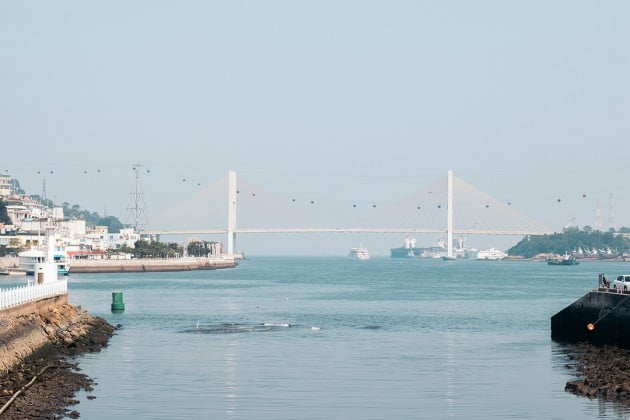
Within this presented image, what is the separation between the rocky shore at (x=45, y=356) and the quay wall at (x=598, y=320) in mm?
18486

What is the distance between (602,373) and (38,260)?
347ft

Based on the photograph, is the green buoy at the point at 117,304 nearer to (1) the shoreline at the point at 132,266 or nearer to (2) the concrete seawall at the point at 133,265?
(1) the shoreline at the point at 132,266

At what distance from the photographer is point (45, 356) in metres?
43.8

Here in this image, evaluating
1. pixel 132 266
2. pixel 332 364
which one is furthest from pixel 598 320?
pixel 132 266

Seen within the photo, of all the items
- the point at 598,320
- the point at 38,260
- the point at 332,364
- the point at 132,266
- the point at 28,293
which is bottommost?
the point at 332,364

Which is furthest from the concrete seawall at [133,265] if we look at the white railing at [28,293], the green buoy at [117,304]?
the white railing at [28,293]

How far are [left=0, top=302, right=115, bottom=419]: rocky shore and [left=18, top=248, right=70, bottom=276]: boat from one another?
270 feet

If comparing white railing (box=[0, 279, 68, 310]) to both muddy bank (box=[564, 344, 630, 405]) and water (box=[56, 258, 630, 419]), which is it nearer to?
water (box=[56, 258, 630, 419])

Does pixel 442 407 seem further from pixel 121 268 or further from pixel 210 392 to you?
→ pixel 121 268

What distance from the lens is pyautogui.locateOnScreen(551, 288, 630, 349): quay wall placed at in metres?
47.2

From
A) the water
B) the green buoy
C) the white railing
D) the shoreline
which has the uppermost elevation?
the shoreline

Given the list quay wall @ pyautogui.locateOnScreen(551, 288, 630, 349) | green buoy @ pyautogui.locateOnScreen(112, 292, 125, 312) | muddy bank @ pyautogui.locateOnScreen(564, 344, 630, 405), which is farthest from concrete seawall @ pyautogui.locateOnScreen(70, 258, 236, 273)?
muddy bank @ pyautogui.locateOnScreen(564, 344, 630, 405)

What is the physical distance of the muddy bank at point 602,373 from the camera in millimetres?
36375

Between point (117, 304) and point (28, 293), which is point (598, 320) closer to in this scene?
point (28, 293)
